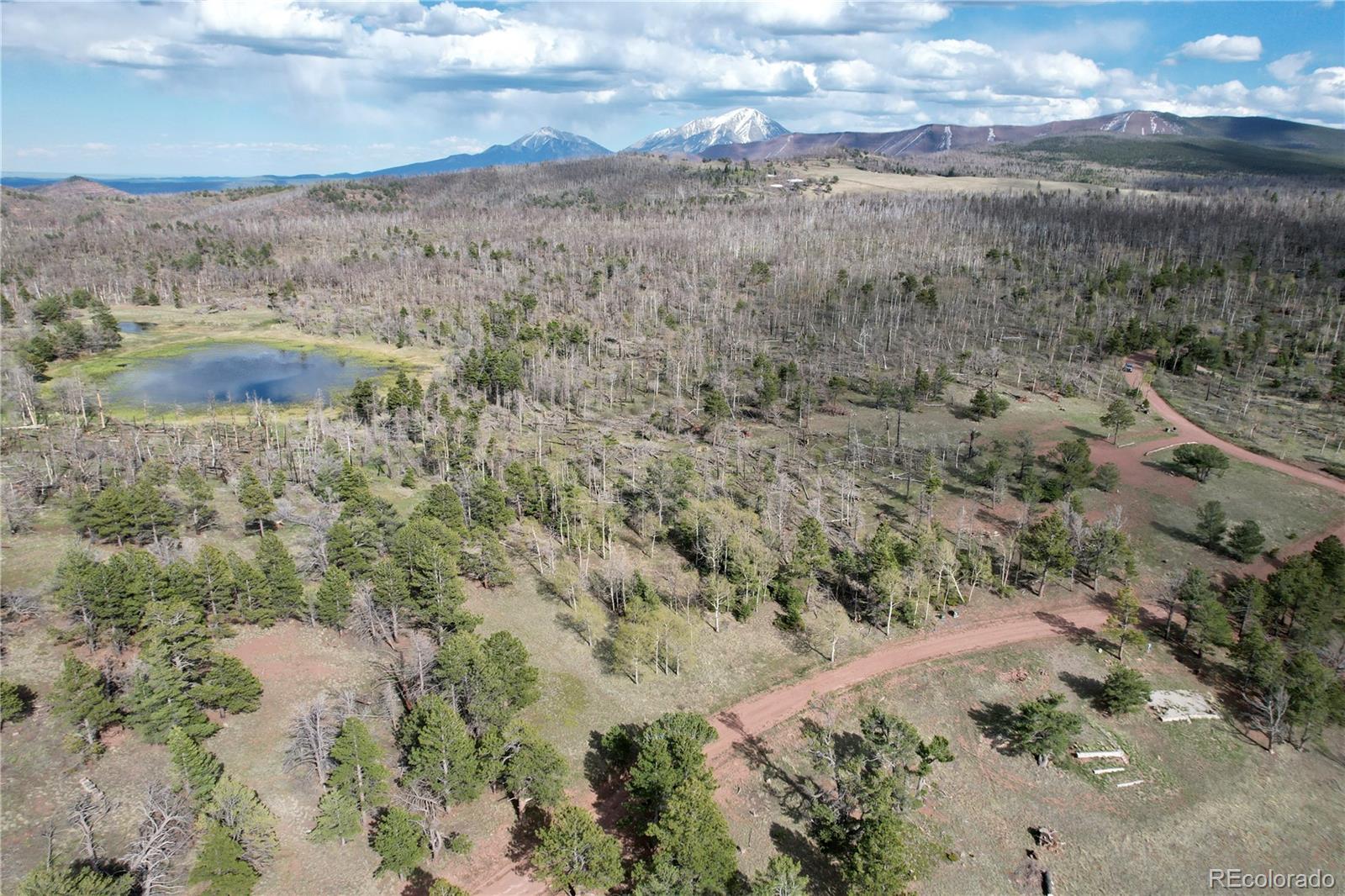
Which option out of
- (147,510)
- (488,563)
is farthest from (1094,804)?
(147,510)

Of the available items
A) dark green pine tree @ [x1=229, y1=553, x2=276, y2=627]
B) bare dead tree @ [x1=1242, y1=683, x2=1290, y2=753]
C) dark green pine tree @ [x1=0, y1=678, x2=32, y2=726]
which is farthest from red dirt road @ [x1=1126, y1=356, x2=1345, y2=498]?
dark green pine tree @ [x1=0, y1=678, x2=32, y2=726]

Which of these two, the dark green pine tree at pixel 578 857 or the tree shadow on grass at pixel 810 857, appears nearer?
the dark green pine tree at pixel 578 857

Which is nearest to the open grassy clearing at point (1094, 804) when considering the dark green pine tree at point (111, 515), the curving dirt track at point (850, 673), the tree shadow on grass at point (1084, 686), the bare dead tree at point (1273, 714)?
the tree shadow on grass at point (1084, 686)

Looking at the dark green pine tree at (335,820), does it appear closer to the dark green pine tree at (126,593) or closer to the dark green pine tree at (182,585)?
the dark green pine tree at (182,585)

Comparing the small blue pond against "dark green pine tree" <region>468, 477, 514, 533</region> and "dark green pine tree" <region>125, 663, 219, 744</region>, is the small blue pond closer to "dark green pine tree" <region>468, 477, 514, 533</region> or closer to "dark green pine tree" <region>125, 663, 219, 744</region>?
"dark green pine tree" <region>468, 477, 514, 533</region>

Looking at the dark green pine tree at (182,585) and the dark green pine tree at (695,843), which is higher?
the dark green pine tree at (182,585)

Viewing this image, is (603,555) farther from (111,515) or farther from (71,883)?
(71,883)
